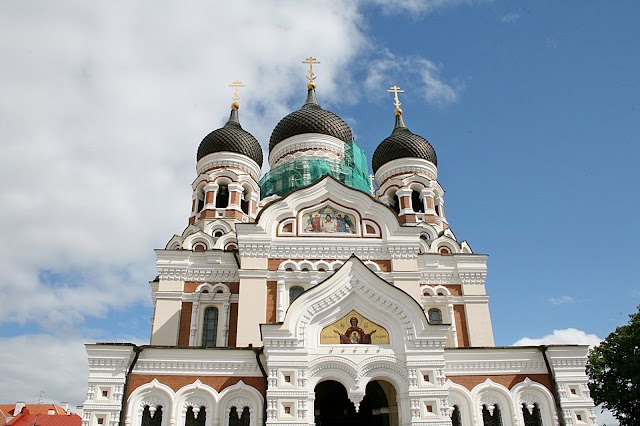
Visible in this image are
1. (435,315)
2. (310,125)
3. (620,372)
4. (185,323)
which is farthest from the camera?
(310,125)

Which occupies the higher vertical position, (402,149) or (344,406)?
(402,149)

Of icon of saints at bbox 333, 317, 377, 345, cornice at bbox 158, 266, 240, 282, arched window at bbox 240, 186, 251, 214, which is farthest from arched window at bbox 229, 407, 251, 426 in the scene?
Answer: arched window at bbox 240, 186, 251, 214

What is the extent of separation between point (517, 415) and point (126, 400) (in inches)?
324

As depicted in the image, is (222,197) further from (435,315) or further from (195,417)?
(195,417)

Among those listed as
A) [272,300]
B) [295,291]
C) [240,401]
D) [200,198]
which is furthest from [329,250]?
[200,198]

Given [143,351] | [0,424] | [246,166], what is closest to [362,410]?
[143,351]

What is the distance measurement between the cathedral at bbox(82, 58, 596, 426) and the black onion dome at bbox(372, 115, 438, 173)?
0.06m

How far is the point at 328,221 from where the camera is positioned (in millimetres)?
15938

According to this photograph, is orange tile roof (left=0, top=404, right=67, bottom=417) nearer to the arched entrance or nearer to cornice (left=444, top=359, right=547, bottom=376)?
the arched entrance

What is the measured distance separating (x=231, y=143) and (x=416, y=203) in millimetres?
8040

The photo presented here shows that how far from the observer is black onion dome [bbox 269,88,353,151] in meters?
23.2

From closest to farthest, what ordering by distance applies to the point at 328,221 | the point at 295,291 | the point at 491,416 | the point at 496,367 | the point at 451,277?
1. the point at 491,416
2. the point at 496,367
3. the point at 295,291
4. the point at 328,221
5. the point at 451,277

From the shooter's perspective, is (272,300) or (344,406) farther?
(272,300)

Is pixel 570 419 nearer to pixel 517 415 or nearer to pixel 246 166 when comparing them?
pixel 517 415
